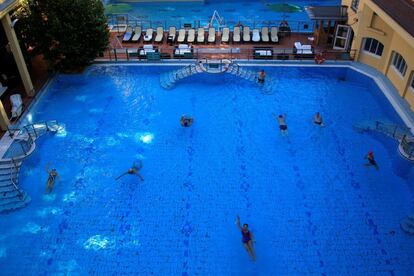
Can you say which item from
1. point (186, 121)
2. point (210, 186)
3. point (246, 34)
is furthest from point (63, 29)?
point (246, 34)

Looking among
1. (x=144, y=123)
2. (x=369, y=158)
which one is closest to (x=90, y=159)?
(x=144, y=123)

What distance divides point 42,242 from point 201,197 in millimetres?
6258

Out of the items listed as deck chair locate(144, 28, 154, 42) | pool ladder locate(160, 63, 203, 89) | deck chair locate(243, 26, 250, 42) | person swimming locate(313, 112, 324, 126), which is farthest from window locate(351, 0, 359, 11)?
deck chair locate(144, 28, 154, 42)

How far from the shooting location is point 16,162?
1689cm

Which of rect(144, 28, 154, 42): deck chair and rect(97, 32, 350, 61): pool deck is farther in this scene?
rect(144, 28, 154, 42): deck chair

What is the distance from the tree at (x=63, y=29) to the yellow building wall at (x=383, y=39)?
15.2 meters

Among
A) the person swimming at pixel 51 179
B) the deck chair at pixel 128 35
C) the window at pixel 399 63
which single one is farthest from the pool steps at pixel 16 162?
the window at pixel 399 63

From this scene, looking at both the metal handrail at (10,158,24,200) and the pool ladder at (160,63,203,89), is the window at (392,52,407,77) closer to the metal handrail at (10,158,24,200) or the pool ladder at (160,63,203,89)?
the pool ladder at (160,63,203,89)

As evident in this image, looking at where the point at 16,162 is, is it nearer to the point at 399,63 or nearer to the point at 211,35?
the point at 211,35

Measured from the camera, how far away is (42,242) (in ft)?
46.7

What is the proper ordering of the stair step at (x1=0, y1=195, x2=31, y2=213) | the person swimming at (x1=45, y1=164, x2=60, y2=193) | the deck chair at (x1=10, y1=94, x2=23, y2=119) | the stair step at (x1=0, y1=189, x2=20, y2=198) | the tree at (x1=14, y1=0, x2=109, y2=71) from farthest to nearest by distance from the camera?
the tree at (x1=14, y1=0, x2=109, y2=71) → the deck chair at (x1=10, y1=94, x2=23, y2=119) → the person swimming at (x1=45, y1=164, x2=60, y2=193) → the stair step at (x1=0, y1=189, x2=20, y2=198) → the stair step at (x1=0, y1=195, x2=31, y2=213)

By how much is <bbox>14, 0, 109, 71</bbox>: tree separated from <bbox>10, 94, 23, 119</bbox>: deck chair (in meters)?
3.28

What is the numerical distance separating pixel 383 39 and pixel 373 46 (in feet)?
4.72

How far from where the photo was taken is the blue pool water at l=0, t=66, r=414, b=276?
540 inches
